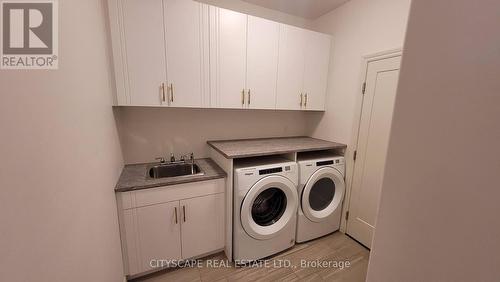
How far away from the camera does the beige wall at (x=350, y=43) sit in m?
1.68

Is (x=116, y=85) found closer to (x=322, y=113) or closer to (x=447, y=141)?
(x=447, y=141)

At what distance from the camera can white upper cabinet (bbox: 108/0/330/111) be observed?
1468mm

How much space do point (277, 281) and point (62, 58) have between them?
1.99 meters

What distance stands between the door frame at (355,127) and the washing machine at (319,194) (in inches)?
2.4

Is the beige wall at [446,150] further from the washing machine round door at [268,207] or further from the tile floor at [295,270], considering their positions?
the tile floor at [295,270]

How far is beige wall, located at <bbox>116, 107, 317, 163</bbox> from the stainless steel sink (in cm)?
16

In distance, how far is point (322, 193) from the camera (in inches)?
83.8

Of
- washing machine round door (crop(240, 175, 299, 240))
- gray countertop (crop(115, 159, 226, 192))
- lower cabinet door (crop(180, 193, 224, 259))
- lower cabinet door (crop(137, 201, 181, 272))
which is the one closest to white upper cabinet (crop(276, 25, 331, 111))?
washing machine round door (crop(240, 175, 299, 240))

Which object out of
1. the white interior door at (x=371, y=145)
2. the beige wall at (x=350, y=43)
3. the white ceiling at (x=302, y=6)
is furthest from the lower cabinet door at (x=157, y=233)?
the white ceiling at (x=302, y=6)

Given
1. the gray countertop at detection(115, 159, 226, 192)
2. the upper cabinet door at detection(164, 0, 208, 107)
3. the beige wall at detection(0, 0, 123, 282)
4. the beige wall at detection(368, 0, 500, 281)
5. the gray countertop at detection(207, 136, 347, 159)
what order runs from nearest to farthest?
the beige wall at detection(368, 0, 500, 281) < the beige wall at detection(0, 0, 123, 282) < the gray countertop at detection(115, 159, 226, 192) < the upper cabinet door at detection(164, 0, 208, 107) < the gray countertop at detection(207, 136, 347, 159)

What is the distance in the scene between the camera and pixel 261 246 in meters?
1.76

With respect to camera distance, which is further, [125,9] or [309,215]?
[309,215]

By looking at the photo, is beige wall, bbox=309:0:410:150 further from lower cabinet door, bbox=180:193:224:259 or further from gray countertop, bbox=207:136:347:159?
lower cabinet door, bbox=180:193:224:259

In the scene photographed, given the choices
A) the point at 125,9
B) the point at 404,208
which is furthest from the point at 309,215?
the point at 125,9
